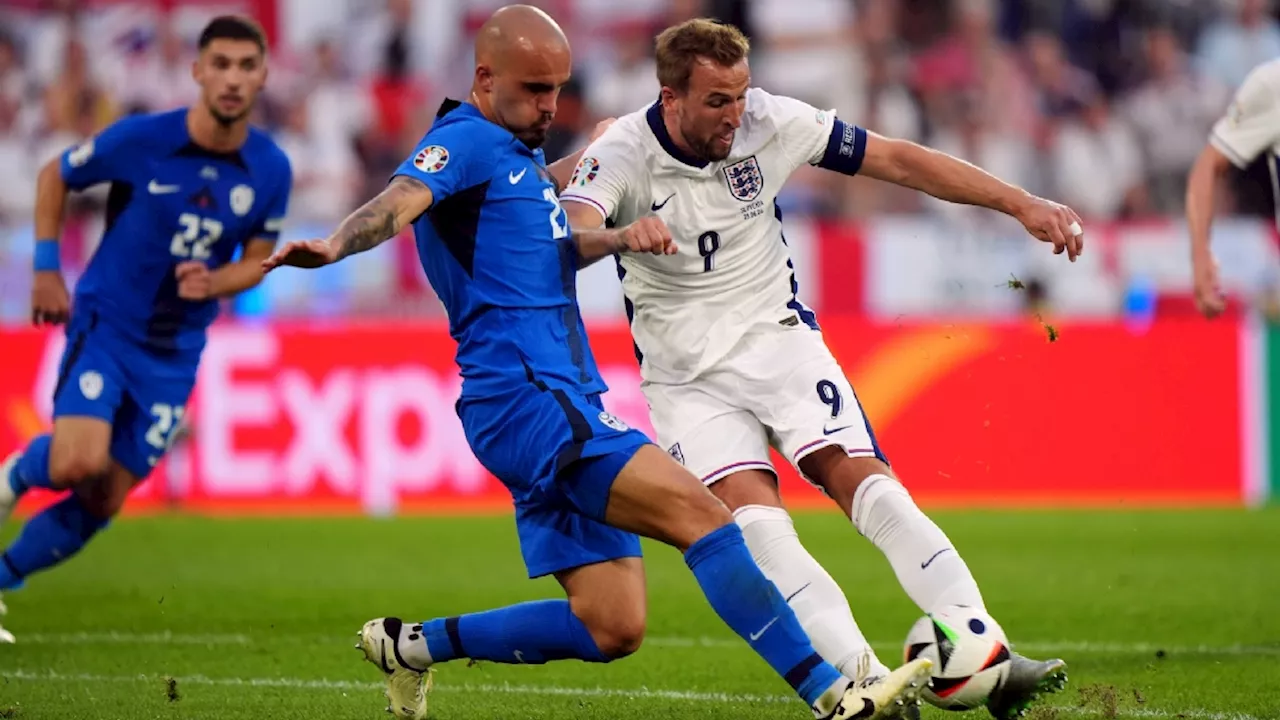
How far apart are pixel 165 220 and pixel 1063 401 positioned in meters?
8.00

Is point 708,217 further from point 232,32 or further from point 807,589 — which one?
point 232,32

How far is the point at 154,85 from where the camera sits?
18047mm

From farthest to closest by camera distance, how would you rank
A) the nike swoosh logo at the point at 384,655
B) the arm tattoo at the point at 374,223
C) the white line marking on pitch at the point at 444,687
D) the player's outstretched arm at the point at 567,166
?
the white line marking on pitch at the point at 444,687
the player's outstretched arm at the point at 567,166
the nike swoosh logo at the point at 384,655
the arm tattoo at the point at 374,223

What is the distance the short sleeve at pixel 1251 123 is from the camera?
23.6 feet

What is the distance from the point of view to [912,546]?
17.5ft

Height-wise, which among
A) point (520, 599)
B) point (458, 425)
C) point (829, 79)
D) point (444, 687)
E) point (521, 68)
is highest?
point (829, 79)

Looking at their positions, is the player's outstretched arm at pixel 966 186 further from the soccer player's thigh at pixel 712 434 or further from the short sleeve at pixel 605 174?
the soccer player's thigh at pixel 712 434

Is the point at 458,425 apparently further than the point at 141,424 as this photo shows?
Yes

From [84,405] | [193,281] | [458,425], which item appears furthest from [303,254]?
[458,425]

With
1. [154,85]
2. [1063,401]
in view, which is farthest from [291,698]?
[154,85]

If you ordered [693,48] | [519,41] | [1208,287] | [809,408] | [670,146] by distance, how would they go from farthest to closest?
1. [1208,287]
2. [670,146]
3. [809,408]
4. [693,48]
5. [519,41]

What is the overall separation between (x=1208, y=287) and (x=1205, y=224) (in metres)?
0.32

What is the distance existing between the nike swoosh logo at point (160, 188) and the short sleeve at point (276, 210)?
0.41m

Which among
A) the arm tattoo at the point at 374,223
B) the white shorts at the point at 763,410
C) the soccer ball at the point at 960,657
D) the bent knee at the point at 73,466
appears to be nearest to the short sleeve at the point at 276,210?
the bent knee at the point at 73,466
